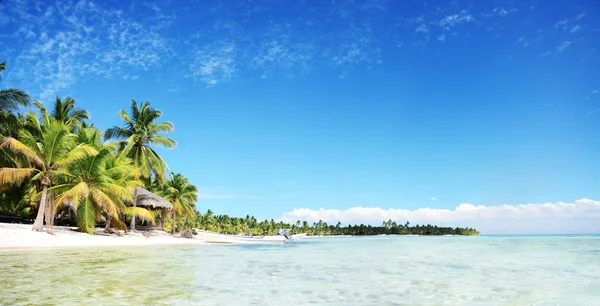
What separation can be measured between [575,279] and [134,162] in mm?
28736

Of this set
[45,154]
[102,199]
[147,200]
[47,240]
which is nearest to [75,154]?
[45,154]

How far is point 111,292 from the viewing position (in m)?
7.34

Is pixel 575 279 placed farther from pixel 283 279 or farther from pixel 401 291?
pixel 283 279

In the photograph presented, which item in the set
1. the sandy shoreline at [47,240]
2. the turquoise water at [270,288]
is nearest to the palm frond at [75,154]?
the sandy shoreline at [47,240]

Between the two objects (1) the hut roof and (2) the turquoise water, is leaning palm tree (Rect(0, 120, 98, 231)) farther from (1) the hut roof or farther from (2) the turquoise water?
(2) the turquoise water

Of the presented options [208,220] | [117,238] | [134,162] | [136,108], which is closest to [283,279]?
[117,238]

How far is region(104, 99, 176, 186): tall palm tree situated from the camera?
105ft

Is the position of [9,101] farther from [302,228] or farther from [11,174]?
[302,228]

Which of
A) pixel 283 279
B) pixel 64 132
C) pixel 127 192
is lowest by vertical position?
pixel 283 279

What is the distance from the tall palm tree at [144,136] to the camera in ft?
105

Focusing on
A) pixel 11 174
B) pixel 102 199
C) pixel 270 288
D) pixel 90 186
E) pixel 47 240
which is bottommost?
pixel 270 288

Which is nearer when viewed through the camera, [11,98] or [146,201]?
[11,98]

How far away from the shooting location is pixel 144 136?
32.5 metres

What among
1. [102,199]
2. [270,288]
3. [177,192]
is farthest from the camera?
[177,192]
